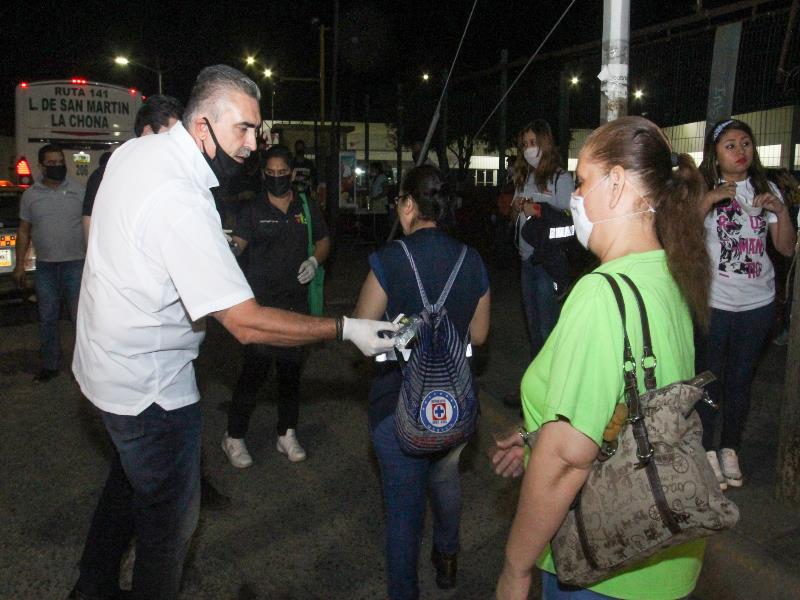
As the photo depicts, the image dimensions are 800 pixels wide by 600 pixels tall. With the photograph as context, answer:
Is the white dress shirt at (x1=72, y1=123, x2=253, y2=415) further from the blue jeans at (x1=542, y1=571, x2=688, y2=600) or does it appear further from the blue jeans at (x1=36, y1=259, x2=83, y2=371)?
the blue jeans at (x1=36, y1=259, x2=83, y2=371)

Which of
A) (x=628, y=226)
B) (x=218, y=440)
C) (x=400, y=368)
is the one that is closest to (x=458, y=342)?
(x=400, y=368)

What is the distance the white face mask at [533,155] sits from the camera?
537 centimetres

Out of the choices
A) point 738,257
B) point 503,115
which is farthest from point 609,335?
point 503,115

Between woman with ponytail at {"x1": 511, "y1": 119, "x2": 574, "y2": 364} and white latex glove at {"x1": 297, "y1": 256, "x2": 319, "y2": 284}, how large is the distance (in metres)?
1.52

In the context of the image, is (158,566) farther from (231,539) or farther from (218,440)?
(218,440)

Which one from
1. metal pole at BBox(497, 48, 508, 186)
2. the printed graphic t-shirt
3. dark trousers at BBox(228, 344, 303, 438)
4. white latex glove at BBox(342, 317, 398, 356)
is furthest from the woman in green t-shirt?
metal pole at BBox(497, 48, 508, 186)

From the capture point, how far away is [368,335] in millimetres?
2658

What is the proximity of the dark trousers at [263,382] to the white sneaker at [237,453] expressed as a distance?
42 millimetres

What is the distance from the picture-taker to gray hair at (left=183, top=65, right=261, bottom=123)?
2.68 m

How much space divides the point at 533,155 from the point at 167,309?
3.49 m

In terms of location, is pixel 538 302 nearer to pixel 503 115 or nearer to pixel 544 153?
pixel 544 153

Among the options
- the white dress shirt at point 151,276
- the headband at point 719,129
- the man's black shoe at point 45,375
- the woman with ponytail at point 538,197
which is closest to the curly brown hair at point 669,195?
the white dress shirt at point 151,276

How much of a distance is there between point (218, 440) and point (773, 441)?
390 centimetres

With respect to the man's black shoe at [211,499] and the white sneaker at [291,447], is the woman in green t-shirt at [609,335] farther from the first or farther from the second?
the white sneaker at [291,447]
